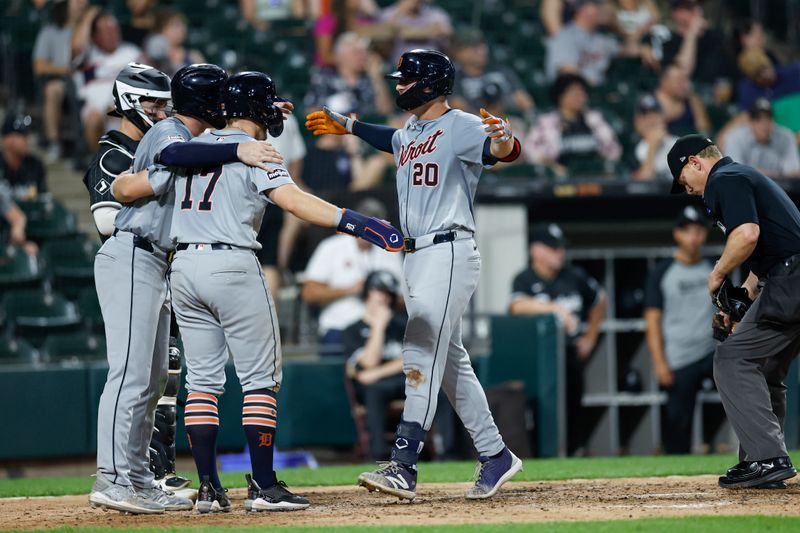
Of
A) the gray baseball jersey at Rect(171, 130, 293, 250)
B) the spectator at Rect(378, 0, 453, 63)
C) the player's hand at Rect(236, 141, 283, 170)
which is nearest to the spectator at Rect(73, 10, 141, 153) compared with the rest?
the spectator at Rect(378, 0, 453, 63)

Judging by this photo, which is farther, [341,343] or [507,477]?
[341,343]

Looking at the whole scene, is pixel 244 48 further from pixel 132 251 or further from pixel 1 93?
pixel 132 251

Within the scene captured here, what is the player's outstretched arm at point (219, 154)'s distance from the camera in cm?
482

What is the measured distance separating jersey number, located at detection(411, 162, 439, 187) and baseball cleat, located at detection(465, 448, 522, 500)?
124 cm

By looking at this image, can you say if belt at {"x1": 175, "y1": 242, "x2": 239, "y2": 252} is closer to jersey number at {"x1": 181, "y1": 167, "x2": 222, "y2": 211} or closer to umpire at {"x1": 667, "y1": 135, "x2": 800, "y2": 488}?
jersey number at {"x1": 181, "y1": 167, "x2": 222, "y2": 211}

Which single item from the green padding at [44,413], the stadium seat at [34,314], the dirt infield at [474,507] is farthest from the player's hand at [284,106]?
the stadium seat at [34,314]

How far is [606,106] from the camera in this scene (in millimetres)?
12930

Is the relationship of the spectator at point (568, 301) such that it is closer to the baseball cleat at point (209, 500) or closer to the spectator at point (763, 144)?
the spectator at point (763, 144)

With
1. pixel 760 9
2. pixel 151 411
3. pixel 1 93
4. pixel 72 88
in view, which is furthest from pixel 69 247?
pixel 760 9

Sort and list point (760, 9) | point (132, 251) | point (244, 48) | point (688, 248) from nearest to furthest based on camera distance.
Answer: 1. point (132, 251)
2. point (688, 248)
3. point (244, 48)
4. point (760, 9)

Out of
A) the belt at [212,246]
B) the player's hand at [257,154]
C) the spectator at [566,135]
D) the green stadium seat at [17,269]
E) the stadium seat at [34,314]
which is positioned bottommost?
the stadium seat at [34,314]

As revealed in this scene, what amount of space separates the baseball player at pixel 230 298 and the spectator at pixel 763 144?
6.87m

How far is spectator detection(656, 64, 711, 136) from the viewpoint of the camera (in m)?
12.3

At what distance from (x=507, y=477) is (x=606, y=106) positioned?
8.18 m
